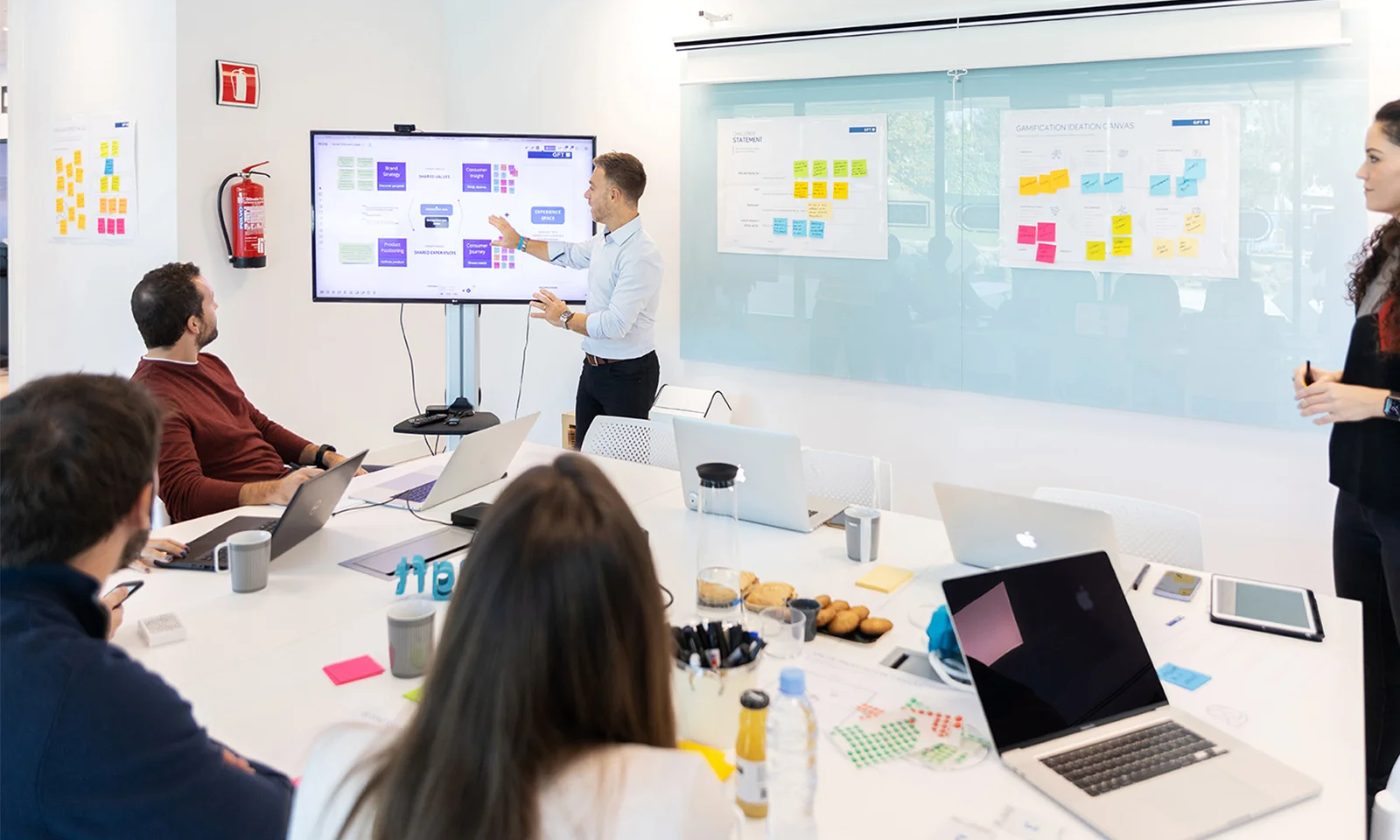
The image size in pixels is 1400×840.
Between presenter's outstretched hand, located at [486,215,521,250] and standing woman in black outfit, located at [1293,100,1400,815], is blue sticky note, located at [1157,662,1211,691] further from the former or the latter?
presenter's outstretched hand, located at [486,215,521,250]

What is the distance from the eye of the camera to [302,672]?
185 centimetres

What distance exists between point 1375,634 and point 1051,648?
150 cm

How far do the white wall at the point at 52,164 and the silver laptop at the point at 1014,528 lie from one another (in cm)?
374

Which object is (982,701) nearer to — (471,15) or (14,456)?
(14,456)

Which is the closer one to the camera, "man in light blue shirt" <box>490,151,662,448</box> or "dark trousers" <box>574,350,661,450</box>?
"man in light blue shirt" <box>490,151,662,448</box>

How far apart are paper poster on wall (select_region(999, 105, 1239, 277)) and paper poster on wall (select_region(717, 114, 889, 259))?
572mm

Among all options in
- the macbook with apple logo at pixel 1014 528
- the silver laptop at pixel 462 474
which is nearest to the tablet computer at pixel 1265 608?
the macbook with apple logo at pixel 1014 528

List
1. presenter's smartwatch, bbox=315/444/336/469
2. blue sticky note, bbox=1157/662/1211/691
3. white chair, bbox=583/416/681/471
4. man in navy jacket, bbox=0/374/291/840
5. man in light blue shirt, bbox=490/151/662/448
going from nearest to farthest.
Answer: man in navy jacket, bbox=0/374/291/840 < blue sticky note, bbox=1157/662/1211/691 < presenter's smartwatch, bbox=315/444/336/469 < white chair, bbox=583/416/681/471 < man in light blue shirt, bbox=490/151/662/448

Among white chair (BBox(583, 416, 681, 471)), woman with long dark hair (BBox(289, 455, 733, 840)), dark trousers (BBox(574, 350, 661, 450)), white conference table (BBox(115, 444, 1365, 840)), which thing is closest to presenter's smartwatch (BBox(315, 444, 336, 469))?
white conference table (BBox(115, 444, 1365, 840))

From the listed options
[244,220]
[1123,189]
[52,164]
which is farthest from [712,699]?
[52,164]

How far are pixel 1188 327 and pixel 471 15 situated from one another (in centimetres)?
397

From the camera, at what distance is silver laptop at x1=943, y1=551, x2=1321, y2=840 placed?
1436 millimetres

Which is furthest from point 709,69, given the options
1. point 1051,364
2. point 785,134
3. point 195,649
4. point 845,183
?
point 195,649

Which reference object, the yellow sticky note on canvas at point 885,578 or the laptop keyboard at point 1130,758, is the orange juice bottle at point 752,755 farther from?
the yellow sticky note on canvas at point 885,578
